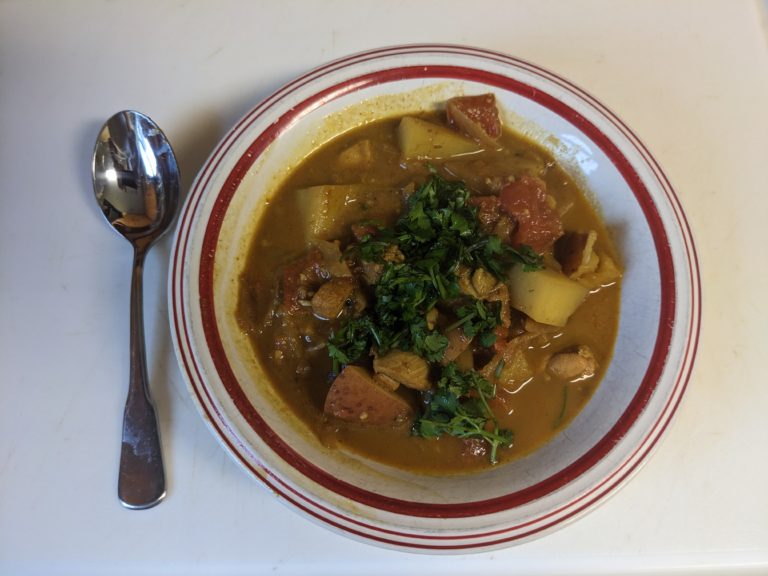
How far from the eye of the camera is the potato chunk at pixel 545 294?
2473mm

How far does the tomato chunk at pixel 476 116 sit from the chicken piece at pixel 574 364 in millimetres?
1177

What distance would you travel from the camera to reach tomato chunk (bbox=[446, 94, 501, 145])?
275 centimetres

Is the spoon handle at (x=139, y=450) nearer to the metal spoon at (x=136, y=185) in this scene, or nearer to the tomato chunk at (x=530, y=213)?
the metal spoon at (x=136, y=185)

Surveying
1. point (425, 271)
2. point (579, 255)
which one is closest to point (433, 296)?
point (425, 271)

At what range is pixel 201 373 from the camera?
208cm

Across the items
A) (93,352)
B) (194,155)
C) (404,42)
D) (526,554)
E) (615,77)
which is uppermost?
(404,42)

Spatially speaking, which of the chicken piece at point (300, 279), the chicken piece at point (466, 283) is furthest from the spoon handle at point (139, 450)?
the chicken piece at point (466, 283)

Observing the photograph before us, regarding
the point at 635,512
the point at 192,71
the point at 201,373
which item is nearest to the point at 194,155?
the point at 192,71

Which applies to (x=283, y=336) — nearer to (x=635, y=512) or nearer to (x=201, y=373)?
(x=201, y=373)

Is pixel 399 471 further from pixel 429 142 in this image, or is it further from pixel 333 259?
pixel 429 142

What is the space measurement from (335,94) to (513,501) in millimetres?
1988

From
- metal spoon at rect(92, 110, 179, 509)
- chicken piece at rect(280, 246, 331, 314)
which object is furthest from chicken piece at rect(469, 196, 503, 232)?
metal spoon at rect(92, 110, 179, 509)

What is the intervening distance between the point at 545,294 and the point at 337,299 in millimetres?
960

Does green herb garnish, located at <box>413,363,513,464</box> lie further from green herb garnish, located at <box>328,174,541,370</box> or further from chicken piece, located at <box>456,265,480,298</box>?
chicken piece, located at <box>456,265,480,298</box>
